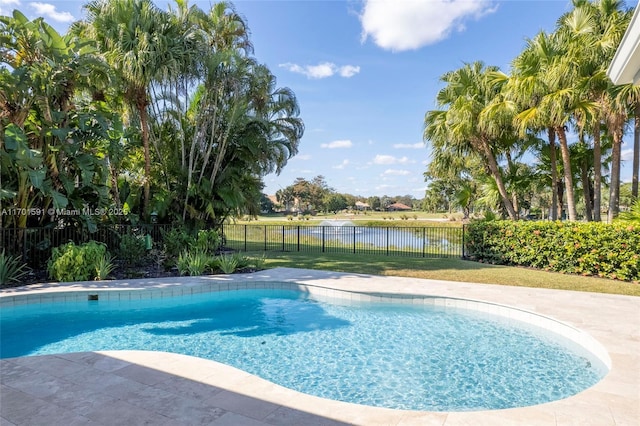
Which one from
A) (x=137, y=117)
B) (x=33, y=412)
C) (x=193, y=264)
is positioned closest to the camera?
(x=33, y=412)

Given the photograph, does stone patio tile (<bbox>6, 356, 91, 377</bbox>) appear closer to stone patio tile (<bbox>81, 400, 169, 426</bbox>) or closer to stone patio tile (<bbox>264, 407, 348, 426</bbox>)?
stone patio tile (<bbox>81, 400, 169, 426</bbox>)

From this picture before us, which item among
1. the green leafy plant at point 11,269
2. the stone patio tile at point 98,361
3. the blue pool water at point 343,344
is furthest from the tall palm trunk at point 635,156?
the green leafy plant at point 11,269

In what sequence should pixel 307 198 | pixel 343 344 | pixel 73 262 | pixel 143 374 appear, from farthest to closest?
1. pixel 307 198
2. pixel 73 262
3. pixel 343 344
4. pixel 143 374

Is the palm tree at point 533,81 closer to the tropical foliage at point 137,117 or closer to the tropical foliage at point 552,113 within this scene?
the tropical foliage at point 552,113

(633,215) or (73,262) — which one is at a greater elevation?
(633,215)

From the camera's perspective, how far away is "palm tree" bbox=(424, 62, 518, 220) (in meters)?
11.8

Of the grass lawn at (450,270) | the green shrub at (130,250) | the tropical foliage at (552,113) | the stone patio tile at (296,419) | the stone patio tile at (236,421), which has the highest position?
the tropical foliage at (552,113)

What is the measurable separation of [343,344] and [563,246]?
7.52 meters

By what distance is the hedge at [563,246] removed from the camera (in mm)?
8227

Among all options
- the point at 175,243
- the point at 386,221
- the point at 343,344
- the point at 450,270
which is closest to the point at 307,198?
the point at 386,221

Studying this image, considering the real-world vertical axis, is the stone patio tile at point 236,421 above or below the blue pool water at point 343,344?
above

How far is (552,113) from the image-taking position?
941cm

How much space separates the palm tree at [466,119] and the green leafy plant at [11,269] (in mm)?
12994

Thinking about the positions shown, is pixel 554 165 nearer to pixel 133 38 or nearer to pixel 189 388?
pixel 189 388
